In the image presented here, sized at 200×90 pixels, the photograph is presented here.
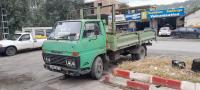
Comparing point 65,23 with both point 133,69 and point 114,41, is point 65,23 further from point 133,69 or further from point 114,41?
point 133,69

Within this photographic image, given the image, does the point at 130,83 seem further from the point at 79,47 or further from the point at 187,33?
the point at 187,33

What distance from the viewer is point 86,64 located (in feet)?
20.9

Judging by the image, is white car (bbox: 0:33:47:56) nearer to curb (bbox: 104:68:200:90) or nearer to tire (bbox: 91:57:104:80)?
tire (bbox: 91:57:104:80)

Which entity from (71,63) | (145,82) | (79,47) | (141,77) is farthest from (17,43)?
(145,82)

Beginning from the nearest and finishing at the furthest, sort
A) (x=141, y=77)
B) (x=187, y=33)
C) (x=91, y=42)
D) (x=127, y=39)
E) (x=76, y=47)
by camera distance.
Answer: (x=76, y=47) < (x=141, y=77) < (x=91, y=42) < (x=127, y=39) < (x=187, y=33)

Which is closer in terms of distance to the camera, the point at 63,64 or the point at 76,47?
the point at 76,47

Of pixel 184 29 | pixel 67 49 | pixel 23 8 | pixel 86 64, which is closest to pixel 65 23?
pixel 67 49

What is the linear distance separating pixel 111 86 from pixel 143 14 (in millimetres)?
27821

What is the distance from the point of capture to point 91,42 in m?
6.58

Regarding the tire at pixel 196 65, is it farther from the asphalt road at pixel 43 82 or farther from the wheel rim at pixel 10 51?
the wheel rim at pixel 10 51

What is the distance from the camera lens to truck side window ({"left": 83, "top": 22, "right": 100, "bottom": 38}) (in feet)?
21.4

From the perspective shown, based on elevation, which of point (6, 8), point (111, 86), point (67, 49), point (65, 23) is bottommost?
point (111, 86)

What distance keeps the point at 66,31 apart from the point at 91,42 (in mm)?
910

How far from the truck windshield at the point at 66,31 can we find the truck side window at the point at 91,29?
255 mm
